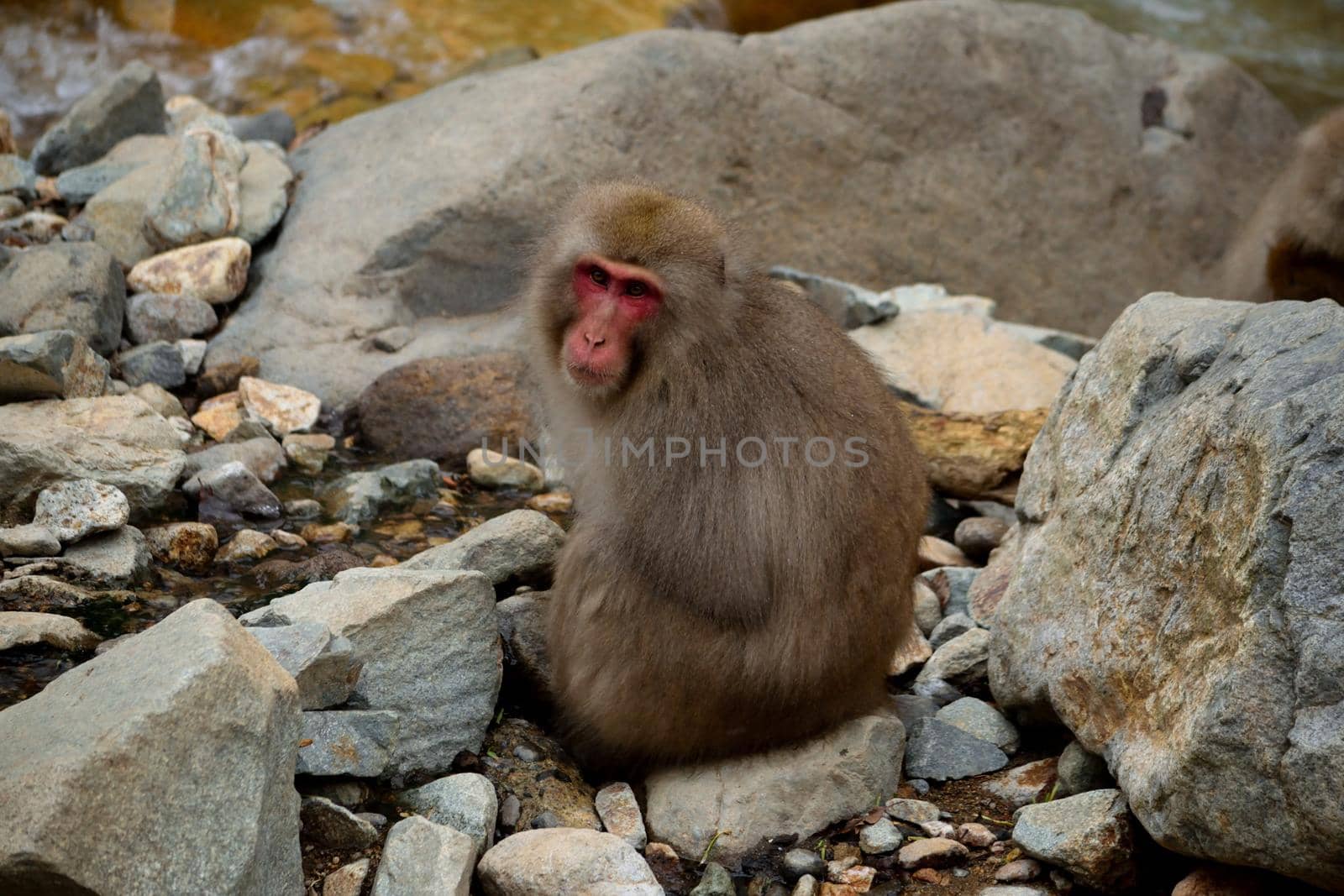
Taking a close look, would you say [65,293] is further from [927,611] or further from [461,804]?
[927,611]

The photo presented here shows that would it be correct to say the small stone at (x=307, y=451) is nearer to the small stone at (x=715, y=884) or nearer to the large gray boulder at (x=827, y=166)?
the large gray boulder at (x=827, y=166)

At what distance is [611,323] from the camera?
10.5 feet

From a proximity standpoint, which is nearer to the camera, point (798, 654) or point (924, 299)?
point (798, 654)

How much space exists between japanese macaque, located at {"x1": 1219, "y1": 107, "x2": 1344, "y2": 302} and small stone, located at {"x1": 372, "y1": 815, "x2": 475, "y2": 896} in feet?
15.2

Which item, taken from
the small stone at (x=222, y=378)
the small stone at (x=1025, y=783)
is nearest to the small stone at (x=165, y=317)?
the small stone at (x=222, y=378)

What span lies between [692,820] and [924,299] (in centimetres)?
404

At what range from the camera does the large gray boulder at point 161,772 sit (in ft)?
6.93

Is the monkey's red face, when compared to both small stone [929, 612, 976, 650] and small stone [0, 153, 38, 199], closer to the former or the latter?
small stone [929, 612, 976, 650]

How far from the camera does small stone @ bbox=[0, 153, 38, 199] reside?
20.6 feet

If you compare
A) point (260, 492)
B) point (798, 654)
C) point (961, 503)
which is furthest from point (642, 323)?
point (961, 503)

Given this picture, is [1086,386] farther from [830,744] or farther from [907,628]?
[830,744]

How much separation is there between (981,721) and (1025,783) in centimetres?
28

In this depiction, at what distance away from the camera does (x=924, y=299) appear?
6.67 metres

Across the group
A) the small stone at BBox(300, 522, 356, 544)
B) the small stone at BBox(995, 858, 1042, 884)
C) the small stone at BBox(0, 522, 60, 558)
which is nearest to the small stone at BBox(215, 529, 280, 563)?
the small stone at BBox(300, 522, 356, 544)
